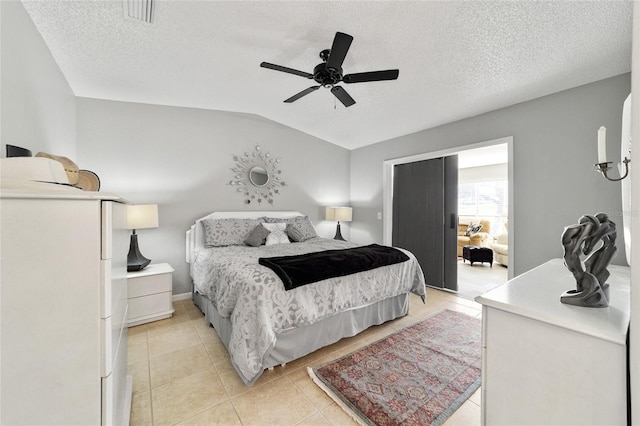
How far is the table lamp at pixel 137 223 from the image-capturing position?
2740 mm

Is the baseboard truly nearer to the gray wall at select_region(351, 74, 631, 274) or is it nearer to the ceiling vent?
the ceiling vent

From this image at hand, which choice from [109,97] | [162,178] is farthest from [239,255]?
[109,97]

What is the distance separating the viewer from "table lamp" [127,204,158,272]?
8.99 feet

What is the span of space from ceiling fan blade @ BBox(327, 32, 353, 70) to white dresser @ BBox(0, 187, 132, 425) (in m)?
1.69

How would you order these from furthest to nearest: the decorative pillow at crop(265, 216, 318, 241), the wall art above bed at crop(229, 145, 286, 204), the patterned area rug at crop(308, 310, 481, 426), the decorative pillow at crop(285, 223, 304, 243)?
the wall art above bed at crop(229, 145, 286, 204)
the decorative pillow at crop(265, 216, 318, 241)
the decorative pillow at crop(285, 223, 304, 243)
the patterned area rug at crop(308, 310, 481, 426)

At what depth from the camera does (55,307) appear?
0.74m

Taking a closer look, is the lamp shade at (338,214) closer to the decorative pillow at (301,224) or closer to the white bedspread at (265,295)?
the decorative pillow at (301,224)

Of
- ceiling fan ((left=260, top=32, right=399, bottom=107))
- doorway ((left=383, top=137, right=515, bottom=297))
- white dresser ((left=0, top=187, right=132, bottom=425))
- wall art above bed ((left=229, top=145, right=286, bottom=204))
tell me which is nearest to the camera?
white dresser ((left=0, top=187, right=132, bottom=425))

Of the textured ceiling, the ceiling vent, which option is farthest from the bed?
the ceiling vent

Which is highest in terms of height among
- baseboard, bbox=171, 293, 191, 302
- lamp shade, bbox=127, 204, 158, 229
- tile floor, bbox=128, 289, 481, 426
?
lamp shade, bbox=127, 204, 158, 229

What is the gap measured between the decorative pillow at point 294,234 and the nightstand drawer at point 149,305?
162 cm

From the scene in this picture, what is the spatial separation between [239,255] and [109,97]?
2517mm

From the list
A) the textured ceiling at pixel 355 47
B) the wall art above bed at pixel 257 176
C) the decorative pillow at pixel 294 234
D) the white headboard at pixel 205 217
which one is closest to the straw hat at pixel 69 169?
the textured ceiling at pixel 355 47

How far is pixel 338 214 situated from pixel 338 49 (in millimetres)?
3042
